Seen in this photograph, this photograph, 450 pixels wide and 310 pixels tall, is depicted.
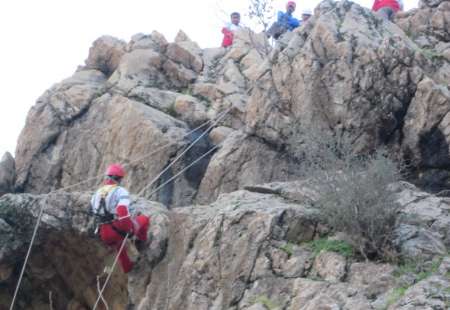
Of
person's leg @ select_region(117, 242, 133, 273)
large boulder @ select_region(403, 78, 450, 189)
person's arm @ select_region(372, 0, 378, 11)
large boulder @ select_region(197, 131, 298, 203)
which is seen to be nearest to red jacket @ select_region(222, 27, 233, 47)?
person's arm @ select_region(372, 0, 378, 11)

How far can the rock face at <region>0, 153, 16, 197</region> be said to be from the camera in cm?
1875

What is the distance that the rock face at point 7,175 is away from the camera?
Answer: 18.8 meters

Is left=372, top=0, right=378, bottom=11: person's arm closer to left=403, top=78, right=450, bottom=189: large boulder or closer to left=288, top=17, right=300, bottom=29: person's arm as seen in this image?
left=288, top=17, right=300, bottom=29: person's arm

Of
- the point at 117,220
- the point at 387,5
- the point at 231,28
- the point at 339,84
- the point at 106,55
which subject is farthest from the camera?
the point at 231,28

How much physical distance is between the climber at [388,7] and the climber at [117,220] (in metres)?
8.96

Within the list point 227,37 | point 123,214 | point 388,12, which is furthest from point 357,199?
point 227,37

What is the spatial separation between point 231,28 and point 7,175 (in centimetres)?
781

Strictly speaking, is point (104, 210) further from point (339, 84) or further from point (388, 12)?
point (388, 12)

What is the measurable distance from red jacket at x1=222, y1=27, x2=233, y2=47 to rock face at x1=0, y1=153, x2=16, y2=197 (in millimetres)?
7099

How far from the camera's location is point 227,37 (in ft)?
75.6

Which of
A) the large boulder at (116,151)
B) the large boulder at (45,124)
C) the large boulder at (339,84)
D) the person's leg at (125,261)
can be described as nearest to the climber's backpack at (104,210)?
the person's leg at (125,261)

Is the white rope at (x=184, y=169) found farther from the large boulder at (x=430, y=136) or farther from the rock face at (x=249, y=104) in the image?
the large boulder at (x=430, y=136)

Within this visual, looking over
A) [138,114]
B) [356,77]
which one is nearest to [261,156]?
[356,77]

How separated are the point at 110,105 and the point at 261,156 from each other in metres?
4.54
